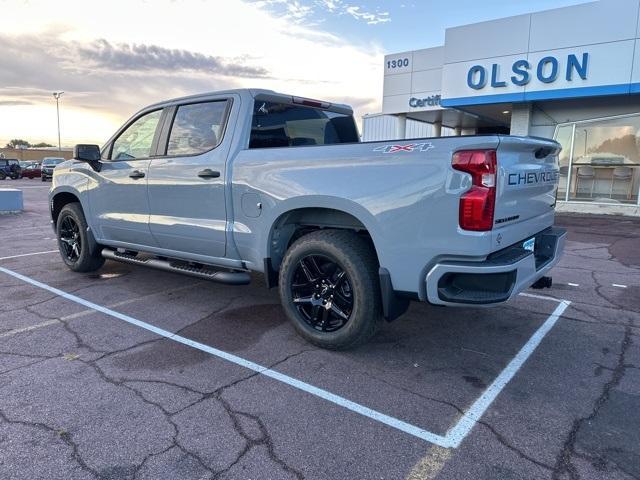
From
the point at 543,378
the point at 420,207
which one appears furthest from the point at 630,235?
the point at 420,207

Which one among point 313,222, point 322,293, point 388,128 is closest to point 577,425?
point 322,293

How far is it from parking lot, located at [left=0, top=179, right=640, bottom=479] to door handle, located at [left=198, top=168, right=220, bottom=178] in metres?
1.39

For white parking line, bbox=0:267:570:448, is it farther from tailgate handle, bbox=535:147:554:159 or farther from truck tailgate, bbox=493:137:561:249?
tailgate handle, bbox=535:147:554:159

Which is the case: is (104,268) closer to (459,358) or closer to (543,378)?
(459,358)

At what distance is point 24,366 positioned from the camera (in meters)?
3.50

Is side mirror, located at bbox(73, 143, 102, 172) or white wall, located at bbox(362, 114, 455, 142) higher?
white wall, located at bbox(362, 114, 455, 142)

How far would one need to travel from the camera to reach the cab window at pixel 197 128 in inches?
173

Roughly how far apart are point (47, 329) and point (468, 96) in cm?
1443

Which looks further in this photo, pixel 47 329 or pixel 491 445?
pixel 47 329

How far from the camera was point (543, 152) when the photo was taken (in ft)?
12.1

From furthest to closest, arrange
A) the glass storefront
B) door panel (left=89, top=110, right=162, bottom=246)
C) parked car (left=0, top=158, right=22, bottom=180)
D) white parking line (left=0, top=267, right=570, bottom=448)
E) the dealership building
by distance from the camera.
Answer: parked car (left=0, top=158, right=22, bottom=180) < the glass storefront < the dealership building < door panel (left=89, top=110, right=162, bottom=246) < white parking line (left=0, top=267, right=570, bottom=448)

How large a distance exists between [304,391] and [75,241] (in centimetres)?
450

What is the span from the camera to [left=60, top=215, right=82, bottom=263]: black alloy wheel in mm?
6172

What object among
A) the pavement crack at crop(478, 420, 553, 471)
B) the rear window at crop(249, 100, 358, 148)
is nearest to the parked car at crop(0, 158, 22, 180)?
the rear window at crop(249, 100, 358, 148)
